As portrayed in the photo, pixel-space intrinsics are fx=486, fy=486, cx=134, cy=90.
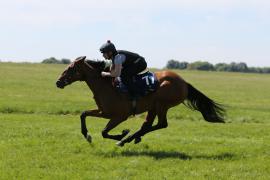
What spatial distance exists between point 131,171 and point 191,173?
1.13 m

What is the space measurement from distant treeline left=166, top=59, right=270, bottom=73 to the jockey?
432 feet

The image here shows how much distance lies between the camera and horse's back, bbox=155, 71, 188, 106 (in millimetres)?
11695

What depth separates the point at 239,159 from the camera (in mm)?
10773

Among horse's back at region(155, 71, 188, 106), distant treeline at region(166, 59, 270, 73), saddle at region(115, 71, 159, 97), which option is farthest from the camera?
distant treeline at region(166, 59, 270, 73)

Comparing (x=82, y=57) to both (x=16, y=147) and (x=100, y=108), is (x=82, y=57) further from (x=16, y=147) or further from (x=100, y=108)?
(x=16, y=147)

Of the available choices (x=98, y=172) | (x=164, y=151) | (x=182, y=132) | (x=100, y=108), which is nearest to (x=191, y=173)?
(x=98, y=172)

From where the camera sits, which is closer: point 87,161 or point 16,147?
point 87,161

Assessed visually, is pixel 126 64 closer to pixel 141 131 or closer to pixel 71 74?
pixel 71 74

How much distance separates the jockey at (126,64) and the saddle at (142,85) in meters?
0.07

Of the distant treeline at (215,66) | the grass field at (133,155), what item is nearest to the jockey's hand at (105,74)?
the grass field at (133,155)

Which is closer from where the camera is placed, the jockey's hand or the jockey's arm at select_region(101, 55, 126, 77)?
the jockey's arm at select_region(101, 55, 126, 77)

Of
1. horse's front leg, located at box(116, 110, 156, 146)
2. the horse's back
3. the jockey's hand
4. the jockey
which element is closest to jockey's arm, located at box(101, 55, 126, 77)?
the jockey

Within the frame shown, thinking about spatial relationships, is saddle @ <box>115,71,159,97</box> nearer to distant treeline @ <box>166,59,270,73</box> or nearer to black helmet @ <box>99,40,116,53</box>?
black helmet @ <box>99,40,116,53</box>

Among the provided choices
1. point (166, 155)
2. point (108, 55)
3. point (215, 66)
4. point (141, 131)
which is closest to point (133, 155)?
point (166, 155)
